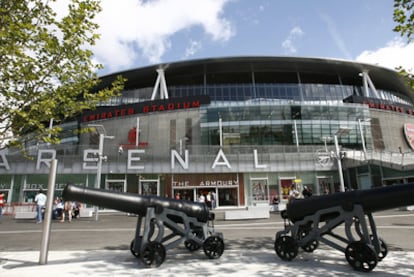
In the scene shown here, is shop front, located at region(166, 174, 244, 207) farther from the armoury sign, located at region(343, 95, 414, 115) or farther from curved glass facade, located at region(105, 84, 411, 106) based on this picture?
the armoury sign, located at region(343, 95, 414, 115)

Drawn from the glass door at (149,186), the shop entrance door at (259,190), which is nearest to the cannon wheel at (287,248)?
the shop entrance door at (259,190)

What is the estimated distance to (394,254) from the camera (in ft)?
19.1

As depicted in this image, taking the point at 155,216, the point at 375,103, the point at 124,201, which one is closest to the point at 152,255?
the point at 155,216

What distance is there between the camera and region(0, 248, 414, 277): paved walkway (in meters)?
4.66

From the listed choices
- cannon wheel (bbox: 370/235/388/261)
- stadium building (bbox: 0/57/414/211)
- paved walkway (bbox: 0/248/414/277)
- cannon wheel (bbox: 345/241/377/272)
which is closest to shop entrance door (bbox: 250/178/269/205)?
stadium building (bbox: 0/57/414/211)

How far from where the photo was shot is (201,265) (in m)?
5.22

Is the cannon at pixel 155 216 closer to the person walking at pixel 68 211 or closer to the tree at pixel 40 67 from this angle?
the tree at pixel 40 67

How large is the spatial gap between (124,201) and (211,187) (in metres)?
20.4

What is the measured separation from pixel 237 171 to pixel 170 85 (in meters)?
23.0

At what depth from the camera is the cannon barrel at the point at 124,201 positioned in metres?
5.02

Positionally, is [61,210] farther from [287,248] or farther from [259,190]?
[259,190]

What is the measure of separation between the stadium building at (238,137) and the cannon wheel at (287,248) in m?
11.9

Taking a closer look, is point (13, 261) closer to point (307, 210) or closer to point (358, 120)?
point (307, 210)

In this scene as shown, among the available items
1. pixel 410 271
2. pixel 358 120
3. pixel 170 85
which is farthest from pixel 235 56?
pixel 410 271
